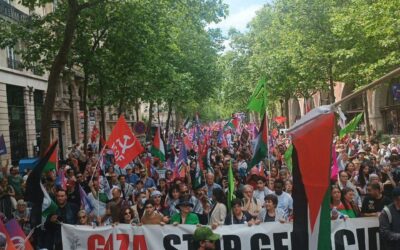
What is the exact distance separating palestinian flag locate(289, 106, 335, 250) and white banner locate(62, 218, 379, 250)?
2.58 m

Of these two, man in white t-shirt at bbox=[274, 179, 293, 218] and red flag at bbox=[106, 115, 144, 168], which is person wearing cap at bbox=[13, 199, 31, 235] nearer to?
red flag at bbox=[106, 115, 144, 168]

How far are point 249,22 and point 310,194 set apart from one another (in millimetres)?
55109

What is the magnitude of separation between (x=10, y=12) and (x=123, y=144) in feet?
65.5

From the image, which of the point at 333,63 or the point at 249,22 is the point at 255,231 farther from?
the point at 249,22

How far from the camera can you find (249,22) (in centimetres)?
5847

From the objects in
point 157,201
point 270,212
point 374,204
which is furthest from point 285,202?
point 157,201

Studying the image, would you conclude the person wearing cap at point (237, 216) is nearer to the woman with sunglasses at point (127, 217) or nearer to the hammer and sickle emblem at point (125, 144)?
the woman with sunglasses at point (127, 217)

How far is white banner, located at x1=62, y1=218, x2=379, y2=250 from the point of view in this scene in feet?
23.8

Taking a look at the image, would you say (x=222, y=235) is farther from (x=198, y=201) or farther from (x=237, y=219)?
(x=198, y=201)

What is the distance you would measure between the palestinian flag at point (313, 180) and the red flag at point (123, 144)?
7.33m

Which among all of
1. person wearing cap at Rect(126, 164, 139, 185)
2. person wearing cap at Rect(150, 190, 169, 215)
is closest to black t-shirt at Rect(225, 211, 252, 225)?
person wearing cap at Rect(150, 190, 169, 215)

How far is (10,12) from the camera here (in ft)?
94.9

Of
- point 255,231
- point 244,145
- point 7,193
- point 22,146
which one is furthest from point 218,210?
point 22,146

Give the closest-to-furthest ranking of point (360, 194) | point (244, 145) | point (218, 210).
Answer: point (218, 210)
point (360, 194)
point (244, 145)
